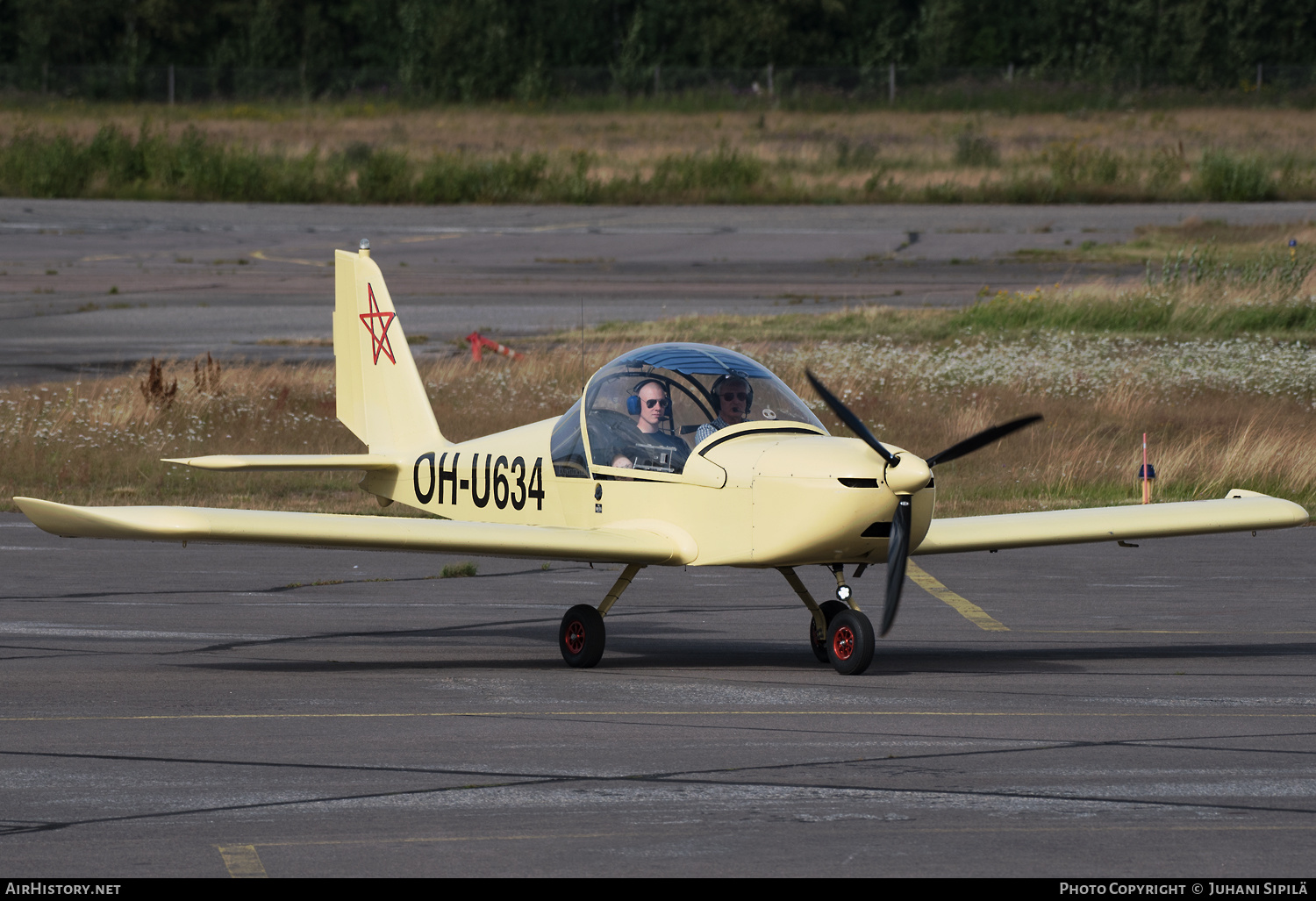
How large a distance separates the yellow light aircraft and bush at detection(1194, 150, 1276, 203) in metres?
44.0

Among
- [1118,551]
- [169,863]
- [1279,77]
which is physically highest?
[1279,77]

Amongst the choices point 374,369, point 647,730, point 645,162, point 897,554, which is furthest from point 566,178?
point 647,730

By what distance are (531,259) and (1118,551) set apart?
28.2m

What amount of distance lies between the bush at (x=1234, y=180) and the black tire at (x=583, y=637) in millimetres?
47638

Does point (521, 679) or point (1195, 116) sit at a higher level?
point (1195, 116)

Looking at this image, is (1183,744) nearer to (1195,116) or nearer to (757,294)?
(757,294)

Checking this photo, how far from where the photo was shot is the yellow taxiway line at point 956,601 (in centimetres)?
1344

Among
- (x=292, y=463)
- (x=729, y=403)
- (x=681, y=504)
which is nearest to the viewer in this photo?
→ (x=681, y=504)

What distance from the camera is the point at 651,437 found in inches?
447

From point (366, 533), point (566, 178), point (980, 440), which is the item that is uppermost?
point (566, 178)

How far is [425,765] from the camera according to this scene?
8.43 m

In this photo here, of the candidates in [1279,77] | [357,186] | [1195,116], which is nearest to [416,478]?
[357,186]

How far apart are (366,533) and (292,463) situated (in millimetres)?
2458

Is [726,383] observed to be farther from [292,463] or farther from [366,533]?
[292,463]
